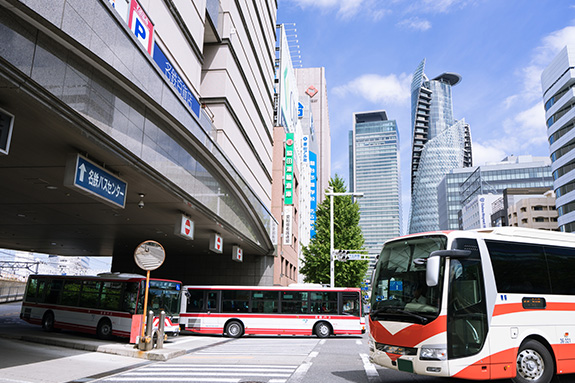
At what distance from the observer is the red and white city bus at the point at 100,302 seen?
17.4m

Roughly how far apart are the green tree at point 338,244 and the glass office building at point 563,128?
121 feet

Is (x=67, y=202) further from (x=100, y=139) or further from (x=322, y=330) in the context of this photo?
(x=322, y=330)

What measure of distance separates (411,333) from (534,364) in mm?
2492

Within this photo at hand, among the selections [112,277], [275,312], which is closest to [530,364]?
[275,312]

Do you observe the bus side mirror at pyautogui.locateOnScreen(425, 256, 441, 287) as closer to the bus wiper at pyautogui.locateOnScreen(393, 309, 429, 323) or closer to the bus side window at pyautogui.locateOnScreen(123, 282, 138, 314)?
the bus wiper at pyautogui.locateOnScreen(393, 309, 429, 323)

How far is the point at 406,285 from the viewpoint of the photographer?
27.3 ft

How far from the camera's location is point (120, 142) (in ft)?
32.5

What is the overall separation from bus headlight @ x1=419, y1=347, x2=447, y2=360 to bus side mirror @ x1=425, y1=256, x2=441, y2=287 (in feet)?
3.58

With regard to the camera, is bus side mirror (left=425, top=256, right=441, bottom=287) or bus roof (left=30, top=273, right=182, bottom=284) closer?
bus side mirror (left=425, top=256, right=441, bottom=287)

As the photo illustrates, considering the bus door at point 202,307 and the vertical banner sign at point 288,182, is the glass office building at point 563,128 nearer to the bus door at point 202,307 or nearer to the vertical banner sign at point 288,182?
the vertical banner sign at point 288,182

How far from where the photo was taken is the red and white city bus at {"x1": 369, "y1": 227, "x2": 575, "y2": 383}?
7.58 meters

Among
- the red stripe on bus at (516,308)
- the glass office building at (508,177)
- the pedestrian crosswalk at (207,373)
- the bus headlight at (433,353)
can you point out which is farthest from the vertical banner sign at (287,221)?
the glass office building at (508,177)

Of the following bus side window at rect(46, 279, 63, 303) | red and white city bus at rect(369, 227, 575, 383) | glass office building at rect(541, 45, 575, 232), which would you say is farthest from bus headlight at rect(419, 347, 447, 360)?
glass office building at rect(541, 45, 575, 232)

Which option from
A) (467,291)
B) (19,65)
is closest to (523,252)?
(467,291)
